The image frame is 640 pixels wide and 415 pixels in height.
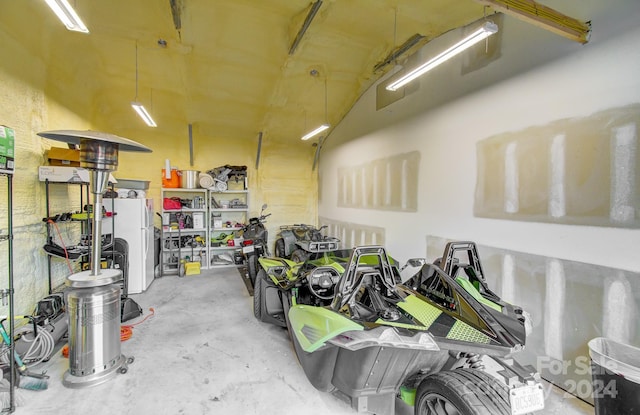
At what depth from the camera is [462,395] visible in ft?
4.93

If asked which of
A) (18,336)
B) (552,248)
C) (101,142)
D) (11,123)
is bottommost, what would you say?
(18,336)

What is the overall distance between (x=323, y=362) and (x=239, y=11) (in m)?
4.43

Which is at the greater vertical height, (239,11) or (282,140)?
(239,11)

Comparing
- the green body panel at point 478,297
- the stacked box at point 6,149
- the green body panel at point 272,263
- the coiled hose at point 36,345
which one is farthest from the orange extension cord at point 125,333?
the green body panel at point 478,297

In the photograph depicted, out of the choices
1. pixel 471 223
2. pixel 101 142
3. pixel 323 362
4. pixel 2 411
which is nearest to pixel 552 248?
pixel 471 223

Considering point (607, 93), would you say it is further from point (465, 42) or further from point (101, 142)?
point (101, 142)

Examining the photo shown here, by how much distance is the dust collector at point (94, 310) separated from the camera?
2312mm

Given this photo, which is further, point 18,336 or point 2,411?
A: point 18,336

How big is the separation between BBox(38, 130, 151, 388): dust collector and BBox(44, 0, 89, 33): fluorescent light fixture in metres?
0.96

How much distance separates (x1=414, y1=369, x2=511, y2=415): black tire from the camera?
1463 mm

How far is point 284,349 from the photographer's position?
2.96m

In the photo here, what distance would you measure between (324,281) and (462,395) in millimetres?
1384

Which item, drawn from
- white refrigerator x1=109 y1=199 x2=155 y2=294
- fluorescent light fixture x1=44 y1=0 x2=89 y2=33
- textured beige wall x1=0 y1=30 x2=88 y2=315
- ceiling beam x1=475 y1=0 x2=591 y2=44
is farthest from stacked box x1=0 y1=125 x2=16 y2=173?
ceiling beam x1=475 y1=0 x2=591 y2=44

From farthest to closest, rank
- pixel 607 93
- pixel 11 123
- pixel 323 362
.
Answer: pixel 11 123, pixel 607 93, pixel 323 362
